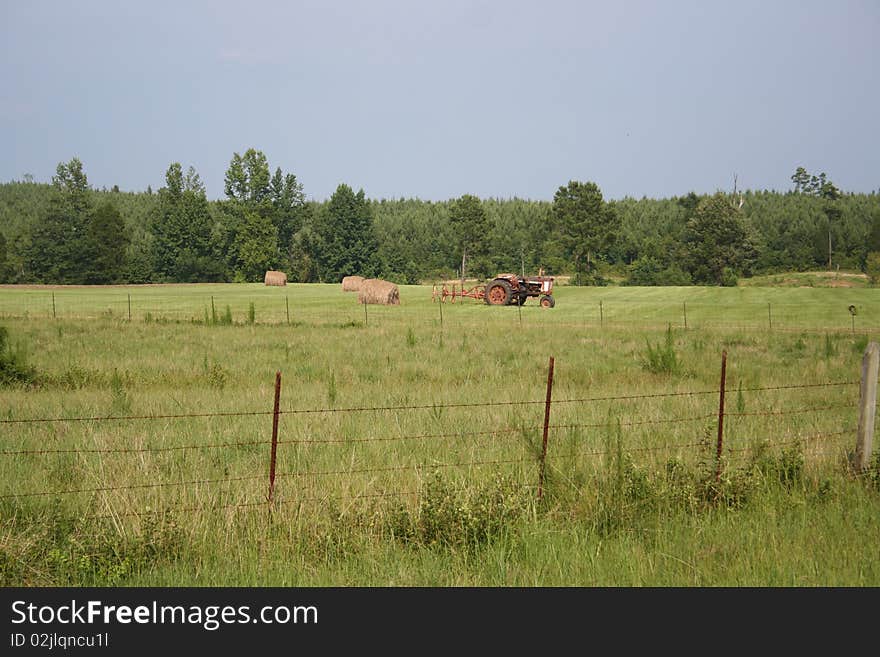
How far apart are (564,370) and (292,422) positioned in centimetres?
924

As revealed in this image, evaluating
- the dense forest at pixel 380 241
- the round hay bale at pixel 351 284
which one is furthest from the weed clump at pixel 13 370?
the dense forest at pixel 380 241

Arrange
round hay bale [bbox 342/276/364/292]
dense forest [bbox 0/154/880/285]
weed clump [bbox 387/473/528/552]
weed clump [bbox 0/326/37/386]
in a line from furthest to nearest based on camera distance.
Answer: dense forest [bbox 0/154/880/285], round hay bale [bbox 342/276/364/292], weed clump [bbox 0/326/37/386], weed clump [bbox 387/473/528/552]

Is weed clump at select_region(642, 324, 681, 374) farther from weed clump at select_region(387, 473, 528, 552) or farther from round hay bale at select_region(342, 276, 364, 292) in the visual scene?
round hay bale at select_region(342, 276, 364, 292)

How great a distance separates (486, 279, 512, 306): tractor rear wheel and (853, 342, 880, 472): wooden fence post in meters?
38.6

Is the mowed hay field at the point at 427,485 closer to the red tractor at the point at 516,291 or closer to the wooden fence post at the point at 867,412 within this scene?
the wooden fence post at the point at 867,412

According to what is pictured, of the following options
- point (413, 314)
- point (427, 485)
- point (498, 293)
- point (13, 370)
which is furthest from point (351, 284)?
point (427, 485)

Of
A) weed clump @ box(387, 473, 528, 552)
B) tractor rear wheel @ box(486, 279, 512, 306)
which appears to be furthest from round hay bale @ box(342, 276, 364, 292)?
weed clump @ box(387, 473, 528, 552)

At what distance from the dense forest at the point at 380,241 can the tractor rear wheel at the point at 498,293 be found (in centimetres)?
4615

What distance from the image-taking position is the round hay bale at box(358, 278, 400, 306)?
173 ft

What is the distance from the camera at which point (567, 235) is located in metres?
108

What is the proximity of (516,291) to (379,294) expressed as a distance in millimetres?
10167

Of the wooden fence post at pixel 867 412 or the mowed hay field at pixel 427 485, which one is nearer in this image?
the mowed hay field at pixel 427 485

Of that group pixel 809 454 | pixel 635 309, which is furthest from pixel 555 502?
pixel 635 309

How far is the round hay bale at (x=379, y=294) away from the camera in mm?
52750
